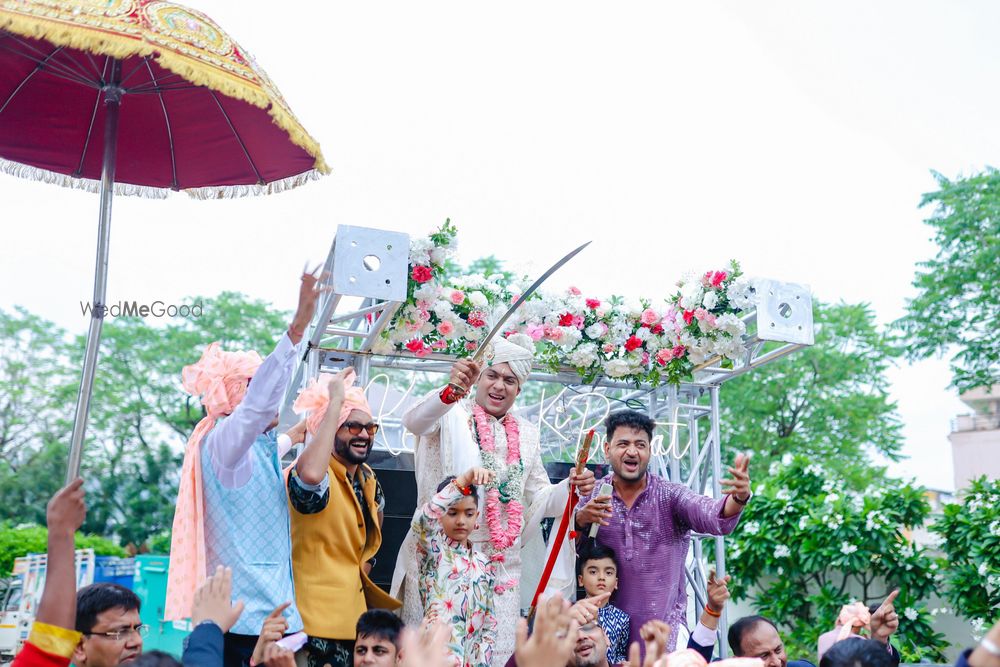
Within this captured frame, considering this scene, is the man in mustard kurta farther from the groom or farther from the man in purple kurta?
the man in purple kurta

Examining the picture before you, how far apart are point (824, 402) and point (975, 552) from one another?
11.1 m

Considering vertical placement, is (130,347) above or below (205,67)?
above

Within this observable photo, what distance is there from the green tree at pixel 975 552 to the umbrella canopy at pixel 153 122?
719cm

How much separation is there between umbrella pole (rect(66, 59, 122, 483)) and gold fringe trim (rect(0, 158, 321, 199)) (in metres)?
0.53

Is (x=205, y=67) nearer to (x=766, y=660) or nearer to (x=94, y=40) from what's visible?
(x=94, y=40)

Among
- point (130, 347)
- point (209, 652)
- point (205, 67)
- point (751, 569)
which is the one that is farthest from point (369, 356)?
point (130, 347)

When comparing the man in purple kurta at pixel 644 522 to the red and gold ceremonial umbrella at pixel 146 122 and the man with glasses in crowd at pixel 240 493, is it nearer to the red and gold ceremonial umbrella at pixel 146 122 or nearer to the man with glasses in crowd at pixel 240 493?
the man with glasses in crowd at pixel 240 493

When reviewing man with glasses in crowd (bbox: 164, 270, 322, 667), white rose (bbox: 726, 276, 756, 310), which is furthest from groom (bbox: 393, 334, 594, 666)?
white rose (bbox: 726, 276, 756, 310)

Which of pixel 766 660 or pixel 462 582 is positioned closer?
pixel 766 660

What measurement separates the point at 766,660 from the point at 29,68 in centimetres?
382

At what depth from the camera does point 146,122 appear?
4.22m

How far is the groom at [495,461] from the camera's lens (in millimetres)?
4512

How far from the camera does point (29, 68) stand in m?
3.90

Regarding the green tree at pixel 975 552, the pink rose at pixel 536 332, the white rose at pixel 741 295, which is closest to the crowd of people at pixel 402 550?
the pink rose at pixel 536 332
